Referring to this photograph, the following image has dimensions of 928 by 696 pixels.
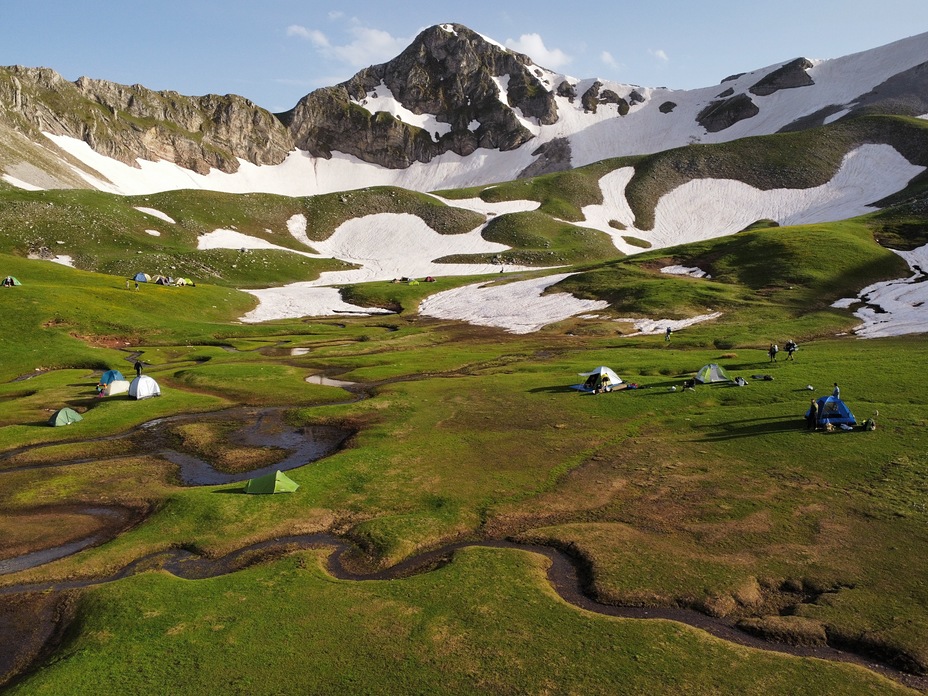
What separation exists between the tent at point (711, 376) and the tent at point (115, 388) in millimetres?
49928

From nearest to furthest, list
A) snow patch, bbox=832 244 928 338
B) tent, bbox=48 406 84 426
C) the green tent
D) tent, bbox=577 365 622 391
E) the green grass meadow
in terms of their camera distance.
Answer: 1. the green grass meadow
2. the green tent
3. tent, bbox=48 406 84 426
4. tent, bbox=577 365 622 391
5. snow patch, bbox=832 244 928 338

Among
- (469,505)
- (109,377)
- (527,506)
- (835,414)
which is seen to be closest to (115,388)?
(109,377)

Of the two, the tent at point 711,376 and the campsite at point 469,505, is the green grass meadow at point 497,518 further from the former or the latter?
the tent at point 711,376

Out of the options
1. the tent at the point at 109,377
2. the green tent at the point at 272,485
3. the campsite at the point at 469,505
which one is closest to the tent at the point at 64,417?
the campsite at the point at 469,505

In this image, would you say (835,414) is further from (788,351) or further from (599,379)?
(788,351)

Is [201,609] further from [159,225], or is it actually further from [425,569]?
[159,225]

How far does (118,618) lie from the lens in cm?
1834

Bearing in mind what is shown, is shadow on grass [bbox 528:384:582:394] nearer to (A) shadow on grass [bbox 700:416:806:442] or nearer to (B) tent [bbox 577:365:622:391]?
(B) tent [bbox 577:365:622:391]

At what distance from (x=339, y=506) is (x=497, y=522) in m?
7.88

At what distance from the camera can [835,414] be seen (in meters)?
33.5

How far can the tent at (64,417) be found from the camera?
4244cm

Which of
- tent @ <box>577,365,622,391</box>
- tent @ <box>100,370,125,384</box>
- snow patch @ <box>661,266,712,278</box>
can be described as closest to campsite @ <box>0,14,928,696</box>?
tent @ <box>577,365,622,391</box>

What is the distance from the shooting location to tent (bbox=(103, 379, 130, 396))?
50.7m

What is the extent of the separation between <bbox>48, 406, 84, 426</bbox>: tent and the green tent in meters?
22.6
